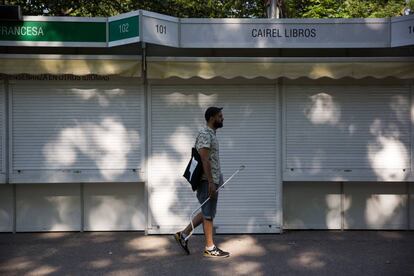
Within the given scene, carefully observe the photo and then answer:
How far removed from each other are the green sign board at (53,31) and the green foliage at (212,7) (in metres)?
6.67

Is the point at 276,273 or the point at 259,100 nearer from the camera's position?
the point at 276,273

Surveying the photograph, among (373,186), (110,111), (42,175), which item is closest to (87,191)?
(42,175)

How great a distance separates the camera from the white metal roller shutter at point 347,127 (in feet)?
25.8

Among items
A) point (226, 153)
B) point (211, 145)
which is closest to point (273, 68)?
point (226, 153)

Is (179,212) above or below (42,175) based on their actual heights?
below

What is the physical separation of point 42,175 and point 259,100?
3.20 m

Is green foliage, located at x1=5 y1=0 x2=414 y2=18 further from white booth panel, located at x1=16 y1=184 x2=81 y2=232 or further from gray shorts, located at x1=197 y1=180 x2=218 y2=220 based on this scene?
white booth panel, located at x1=16 y1=184 x2=81 y2=232

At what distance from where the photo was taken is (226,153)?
25.8ft

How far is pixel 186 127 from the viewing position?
25.7ft

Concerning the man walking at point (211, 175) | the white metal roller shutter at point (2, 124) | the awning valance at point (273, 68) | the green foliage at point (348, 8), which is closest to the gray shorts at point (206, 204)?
the man walking at point (211, 175)

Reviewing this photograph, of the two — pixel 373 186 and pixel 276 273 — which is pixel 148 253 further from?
pixel 373 186

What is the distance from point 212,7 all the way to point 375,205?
434 inches

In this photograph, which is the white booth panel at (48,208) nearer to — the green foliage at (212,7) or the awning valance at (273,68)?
the awning valance at (273,68)

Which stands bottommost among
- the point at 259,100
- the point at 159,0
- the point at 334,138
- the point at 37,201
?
the point at 37,201
